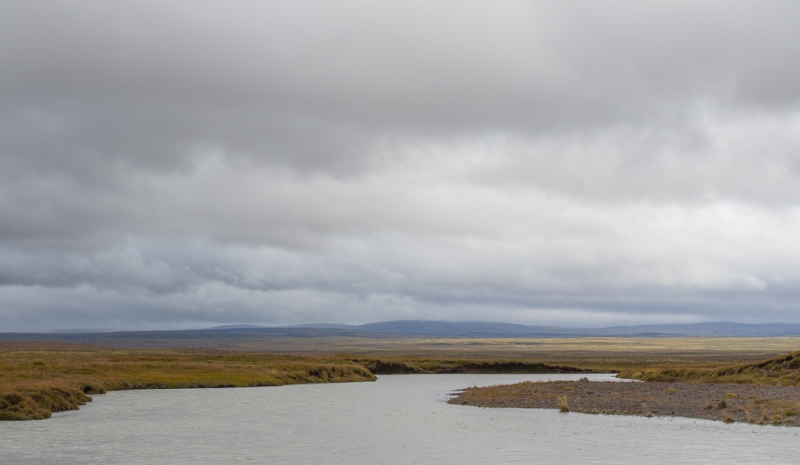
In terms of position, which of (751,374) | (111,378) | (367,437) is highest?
(751,374)

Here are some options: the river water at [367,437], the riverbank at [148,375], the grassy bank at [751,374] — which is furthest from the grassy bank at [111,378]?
the grassy bank at [751,374]

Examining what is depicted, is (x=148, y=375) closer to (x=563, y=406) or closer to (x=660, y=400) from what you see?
(x=563, y=406)

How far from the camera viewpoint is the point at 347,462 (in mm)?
25312

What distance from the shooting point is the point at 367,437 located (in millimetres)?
Answer: 31969

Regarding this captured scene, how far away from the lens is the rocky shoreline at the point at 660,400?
38.3 m

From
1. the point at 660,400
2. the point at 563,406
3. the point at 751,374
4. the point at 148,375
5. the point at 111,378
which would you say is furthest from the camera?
the point at 148,375

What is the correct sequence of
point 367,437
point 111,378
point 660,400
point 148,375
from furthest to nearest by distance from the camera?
point 148,375, point 111,378, point 660,400, point 367,437

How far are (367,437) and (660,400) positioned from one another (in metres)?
22.6

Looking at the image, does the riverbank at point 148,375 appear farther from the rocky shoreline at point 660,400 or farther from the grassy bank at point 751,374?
the grassy bank at point 751,374

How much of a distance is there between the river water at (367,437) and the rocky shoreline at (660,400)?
7.81 feet

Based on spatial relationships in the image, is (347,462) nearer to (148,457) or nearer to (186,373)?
(148,457)

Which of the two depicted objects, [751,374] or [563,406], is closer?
[563,406]

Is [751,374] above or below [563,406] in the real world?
above

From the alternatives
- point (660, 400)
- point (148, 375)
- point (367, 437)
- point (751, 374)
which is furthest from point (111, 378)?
point (751, 374)
